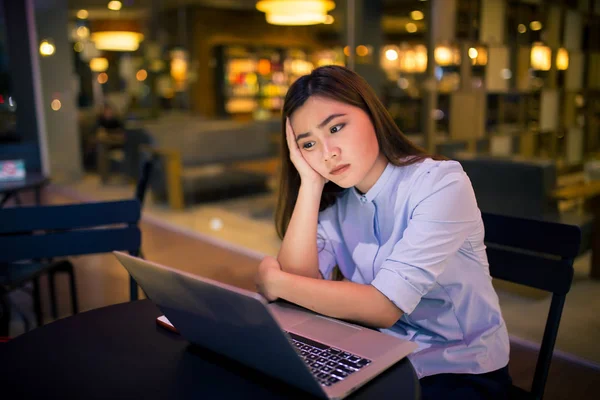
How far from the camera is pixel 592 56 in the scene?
4195 millimetres

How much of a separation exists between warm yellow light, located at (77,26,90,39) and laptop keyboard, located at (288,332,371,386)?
10.7 metres

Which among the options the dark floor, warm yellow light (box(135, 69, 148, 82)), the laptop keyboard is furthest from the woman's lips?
warm yellow light (box(135, 69, 148, 82))

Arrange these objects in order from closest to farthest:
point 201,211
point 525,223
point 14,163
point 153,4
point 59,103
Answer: point 525,223 → point 14,163 → point 201,211 → point 59,103 → point 153,4

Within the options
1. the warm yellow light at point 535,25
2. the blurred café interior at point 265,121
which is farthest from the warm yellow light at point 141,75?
the warm yellow light at point 535,25

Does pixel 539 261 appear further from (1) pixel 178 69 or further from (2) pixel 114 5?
(2) pixel 114 5

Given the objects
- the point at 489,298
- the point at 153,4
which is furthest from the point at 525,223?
the point at 153,4

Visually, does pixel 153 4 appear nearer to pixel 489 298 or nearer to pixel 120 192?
pixel 120 192

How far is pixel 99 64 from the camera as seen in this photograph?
12023mm

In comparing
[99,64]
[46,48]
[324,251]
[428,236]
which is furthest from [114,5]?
[428,236]

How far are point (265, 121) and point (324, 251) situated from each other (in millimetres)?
6043

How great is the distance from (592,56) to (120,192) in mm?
5641

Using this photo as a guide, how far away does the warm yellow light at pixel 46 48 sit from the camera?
7.83m

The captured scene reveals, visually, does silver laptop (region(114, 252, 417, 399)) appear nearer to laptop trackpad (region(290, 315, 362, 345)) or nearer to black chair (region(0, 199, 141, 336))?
laptop trackpad (region(290, 315, 362, 345))

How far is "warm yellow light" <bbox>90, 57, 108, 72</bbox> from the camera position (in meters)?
11.6
